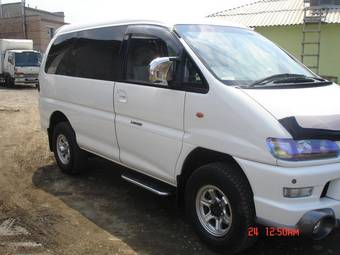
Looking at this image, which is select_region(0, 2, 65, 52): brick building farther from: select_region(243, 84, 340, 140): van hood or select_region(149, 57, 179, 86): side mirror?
select_region(243, 84, 340, 140): van hood

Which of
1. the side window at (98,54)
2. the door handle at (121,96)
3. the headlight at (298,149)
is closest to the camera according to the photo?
the headlight at (298,149)

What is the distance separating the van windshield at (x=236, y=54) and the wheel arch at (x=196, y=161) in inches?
25.3

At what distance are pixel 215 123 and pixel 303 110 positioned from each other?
74 centimetres

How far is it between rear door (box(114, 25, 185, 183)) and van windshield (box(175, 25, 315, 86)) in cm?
25

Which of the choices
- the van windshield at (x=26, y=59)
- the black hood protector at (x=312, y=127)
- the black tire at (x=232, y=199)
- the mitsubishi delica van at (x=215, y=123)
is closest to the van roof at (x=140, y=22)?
the mitsubishi delica van at (x=215, y=123)

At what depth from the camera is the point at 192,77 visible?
14.0 feet

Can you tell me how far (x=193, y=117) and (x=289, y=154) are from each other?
104 centimetres

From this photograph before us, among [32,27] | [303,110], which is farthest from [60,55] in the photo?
[32,27]

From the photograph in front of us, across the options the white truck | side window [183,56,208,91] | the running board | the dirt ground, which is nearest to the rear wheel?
the white truck

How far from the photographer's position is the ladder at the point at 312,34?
16.3 meters

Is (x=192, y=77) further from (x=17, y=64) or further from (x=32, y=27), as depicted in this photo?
(x=32, y=27)

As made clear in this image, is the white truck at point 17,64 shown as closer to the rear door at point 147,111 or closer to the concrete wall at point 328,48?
the concrete wall at point 328,48

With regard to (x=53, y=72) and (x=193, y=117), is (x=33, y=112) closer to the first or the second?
(x=53, y=72)

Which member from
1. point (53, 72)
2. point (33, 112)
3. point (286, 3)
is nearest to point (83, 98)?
point (53, 72)
